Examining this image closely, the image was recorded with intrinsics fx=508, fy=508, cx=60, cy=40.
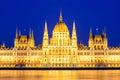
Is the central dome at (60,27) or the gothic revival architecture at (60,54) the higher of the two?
the central dome at (60,27)

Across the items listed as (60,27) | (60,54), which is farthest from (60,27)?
(60,54)

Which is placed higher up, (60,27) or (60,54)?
(60,27)

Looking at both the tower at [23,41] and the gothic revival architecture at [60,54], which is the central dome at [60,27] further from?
the tower at [23,41]

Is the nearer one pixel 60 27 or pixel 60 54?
pixel 60 54

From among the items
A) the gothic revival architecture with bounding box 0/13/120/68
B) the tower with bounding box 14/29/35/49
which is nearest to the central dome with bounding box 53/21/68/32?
the gothic revival architecture with bounding box 0/13/120/68

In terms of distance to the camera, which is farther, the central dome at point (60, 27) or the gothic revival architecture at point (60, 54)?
the central dome at point (60, 27)

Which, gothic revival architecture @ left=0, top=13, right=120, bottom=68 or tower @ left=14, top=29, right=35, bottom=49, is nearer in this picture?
gothic revival architecture @ left=0, top=13, right=120, bottom=68

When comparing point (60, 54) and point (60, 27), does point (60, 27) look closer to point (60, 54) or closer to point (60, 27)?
point (60, 27)

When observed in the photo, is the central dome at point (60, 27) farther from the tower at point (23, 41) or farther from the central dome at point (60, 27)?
the tower at point (23, 41)

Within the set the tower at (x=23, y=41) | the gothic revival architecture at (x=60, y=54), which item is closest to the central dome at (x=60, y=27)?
the gothic revival architecture at (x=60, y=54)

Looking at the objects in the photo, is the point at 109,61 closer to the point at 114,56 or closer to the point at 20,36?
the point at 114,56

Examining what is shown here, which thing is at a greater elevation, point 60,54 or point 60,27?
point 60,27

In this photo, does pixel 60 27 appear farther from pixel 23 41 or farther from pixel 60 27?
pixel 23 41

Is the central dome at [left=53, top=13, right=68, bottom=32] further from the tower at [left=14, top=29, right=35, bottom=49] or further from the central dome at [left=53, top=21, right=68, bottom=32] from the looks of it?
the tower at [left=14, top=29, right=35, bottom=49]
